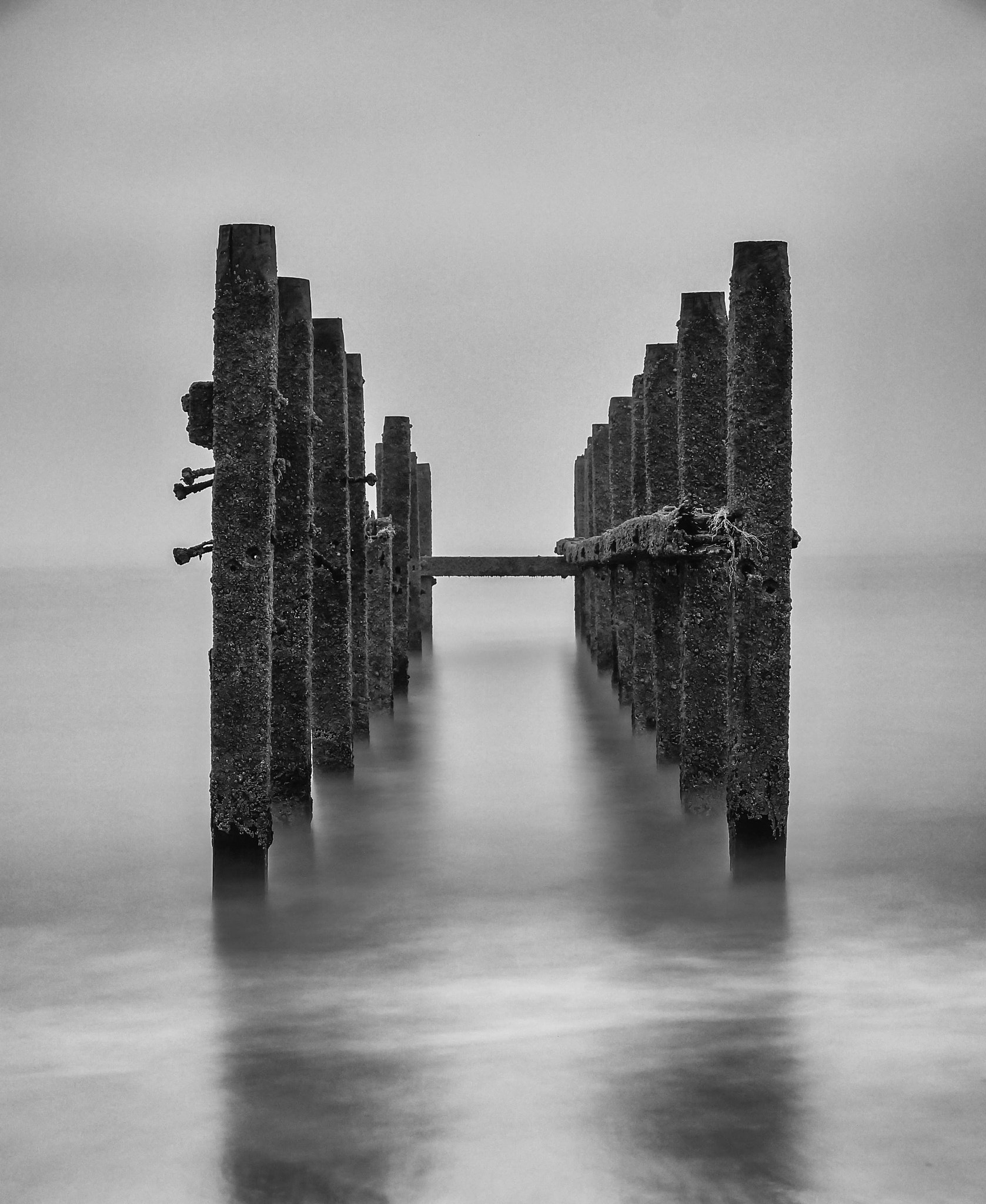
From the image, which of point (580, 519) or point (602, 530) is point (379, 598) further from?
point (580, 519)

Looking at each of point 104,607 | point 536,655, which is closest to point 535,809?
point 536,655

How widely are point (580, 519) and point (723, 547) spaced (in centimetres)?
1463

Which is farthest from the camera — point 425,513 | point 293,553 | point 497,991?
point 425,513

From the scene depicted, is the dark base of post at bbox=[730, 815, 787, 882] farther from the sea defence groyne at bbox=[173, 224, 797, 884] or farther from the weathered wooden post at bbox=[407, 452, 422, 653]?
the weathered wooden post at bbox=[407, 452, 422, 653]

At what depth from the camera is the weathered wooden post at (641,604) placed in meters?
9.23

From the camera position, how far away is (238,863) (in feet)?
20.0

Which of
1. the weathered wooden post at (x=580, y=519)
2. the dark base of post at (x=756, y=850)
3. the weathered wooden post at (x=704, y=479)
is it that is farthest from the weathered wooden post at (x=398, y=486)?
the dark base of post at (x=756, y=850)

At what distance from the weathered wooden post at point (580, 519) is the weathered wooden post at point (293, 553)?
41.0ft

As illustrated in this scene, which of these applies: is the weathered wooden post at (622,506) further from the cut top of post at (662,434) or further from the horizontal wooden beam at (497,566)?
the horizontal wooden beam at (497,566)

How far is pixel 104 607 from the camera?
39.9 metres

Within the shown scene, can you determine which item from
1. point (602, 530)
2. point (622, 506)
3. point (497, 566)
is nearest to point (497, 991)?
point (622, 506)

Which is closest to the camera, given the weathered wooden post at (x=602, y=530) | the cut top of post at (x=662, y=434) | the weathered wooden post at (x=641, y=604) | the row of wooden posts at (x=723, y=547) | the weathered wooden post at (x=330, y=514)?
the row of wooden posts at (x=723, y=547)

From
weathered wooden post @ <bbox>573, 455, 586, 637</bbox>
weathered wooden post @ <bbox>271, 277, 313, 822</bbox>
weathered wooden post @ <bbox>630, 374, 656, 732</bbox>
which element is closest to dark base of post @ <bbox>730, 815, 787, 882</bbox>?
weathered wooden post @ <bbox>271, 277, 313, 822</bbox>

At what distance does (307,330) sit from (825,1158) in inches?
176
